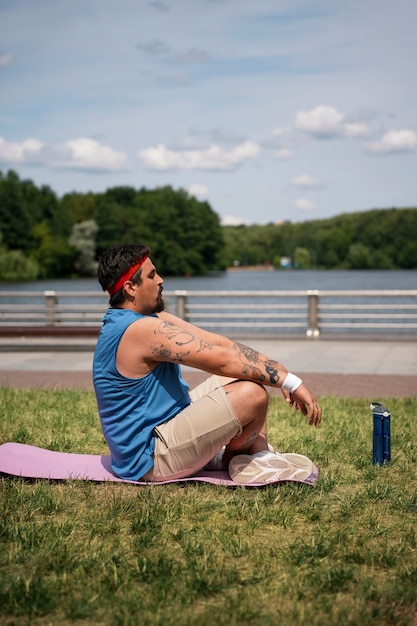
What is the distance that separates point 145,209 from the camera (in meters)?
109

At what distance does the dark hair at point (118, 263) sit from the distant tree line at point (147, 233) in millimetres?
71753

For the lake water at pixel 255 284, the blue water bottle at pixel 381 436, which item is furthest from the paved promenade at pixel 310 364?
the lake water at pixel 255 284

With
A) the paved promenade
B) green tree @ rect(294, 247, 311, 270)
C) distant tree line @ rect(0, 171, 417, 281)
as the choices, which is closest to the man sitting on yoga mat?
the paved promenade

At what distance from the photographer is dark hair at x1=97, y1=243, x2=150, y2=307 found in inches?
190

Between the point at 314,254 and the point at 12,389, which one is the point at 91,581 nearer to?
the point at 12,389

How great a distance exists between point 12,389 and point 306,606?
629 cm

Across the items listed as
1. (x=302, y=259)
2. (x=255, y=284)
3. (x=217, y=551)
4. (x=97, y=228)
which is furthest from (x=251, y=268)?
(x=217, y=551)

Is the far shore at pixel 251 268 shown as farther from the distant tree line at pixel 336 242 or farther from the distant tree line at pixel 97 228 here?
the distant tree line at pixel 97 228

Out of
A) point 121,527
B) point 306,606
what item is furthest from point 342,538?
point 121,527

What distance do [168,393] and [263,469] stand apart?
2.35 feet

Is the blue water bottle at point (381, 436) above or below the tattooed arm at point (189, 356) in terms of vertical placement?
below

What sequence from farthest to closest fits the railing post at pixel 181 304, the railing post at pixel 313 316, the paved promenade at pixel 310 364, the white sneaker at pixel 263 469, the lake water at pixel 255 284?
the lake water at pixel 255 284 < the railing post at pixel 181 304 < the railing post at pixel 313 316 < the paved promenade at pixel 310 364 < the white sneaker at pixel 263 469

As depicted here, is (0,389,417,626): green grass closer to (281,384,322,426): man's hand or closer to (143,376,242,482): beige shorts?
(143,376,242,482): beige shorts

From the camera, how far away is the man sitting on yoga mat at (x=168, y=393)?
4.72 m
